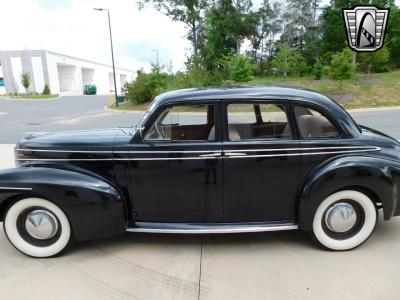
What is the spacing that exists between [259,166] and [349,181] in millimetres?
889

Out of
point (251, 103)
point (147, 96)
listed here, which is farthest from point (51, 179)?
point (147, 96)

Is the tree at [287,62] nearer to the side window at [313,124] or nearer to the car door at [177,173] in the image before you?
the side window at [313,124]

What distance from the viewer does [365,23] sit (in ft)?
31.3

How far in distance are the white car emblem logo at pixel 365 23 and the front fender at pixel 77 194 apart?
8836 millimetres

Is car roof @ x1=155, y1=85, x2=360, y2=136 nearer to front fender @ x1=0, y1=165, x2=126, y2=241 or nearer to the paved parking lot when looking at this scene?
front fender @ x1=0, y1=165, x2=126, y2=241

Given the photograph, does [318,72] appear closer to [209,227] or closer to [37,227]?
[209,227]

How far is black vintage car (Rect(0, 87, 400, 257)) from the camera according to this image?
9.80ft

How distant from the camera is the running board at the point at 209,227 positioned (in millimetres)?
3047

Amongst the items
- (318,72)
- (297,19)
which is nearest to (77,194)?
(318,72)

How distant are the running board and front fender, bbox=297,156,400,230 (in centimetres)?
27

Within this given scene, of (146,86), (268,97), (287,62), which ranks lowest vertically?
(268,97)

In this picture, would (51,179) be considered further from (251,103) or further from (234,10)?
(234,10)

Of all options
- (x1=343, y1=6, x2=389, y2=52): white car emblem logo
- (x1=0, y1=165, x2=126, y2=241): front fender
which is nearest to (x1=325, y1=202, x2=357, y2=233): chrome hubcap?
(x1=0, y1=165, x2=126, y2=241): front fender

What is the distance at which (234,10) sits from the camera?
36.8 m
